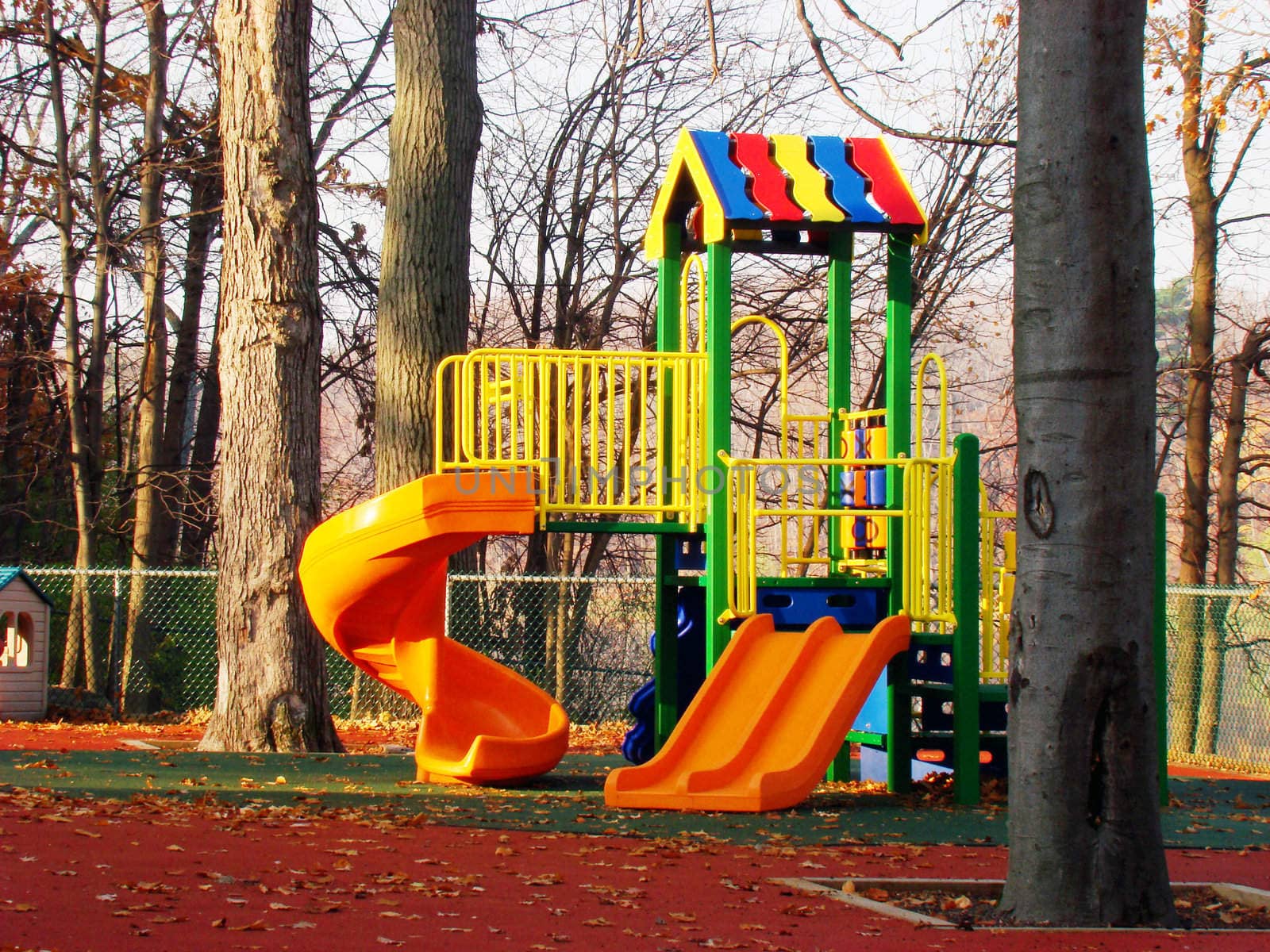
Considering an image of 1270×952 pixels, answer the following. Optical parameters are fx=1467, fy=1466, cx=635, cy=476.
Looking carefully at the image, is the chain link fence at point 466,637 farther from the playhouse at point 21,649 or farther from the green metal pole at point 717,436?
the green metal pole at point 717,436

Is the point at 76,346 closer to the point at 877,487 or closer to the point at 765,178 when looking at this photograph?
the point at 765,178

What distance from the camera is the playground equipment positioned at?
8719 mm

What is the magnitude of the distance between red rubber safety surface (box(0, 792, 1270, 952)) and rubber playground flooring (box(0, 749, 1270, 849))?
1.26 ft

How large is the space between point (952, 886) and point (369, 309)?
17.1 metres

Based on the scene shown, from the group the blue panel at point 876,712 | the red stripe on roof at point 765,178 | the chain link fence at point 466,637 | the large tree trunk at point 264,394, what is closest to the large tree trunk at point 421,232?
the chain link fence at point 466,637

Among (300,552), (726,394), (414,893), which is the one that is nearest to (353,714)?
(300,552)

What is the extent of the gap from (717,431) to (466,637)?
8.10 meters

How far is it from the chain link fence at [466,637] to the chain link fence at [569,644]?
0.07 feet

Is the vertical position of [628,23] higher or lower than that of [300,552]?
higher

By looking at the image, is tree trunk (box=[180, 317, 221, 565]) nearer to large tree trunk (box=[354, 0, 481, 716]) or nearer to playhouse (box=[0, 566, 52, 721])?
playhouse (box=[0, 566, 52, 721])

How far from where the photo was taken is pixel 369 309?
70.6ft

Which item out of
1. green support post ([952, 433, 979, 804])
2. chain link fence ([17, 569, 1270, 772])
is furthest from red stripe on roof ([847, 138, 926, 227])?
chain link fence ([17, 569, 1270, 772])

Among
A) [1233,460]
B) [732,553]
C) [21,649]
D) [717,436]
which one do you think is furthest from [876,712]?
[1233,460]

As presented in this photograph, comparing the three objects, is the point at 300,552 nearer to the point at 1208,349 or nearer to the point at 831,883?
the point at 831,883
